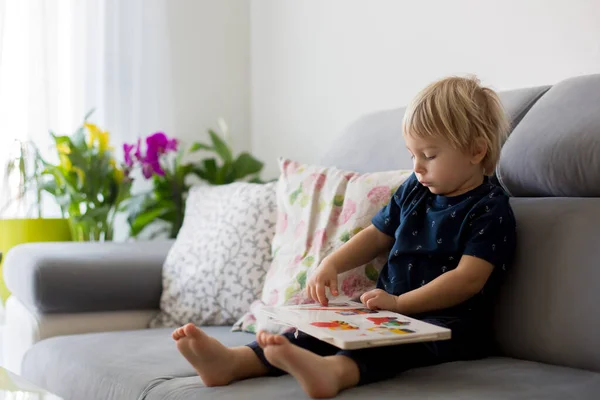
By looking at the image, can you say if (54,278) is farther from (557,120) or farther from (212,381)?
(557,120)

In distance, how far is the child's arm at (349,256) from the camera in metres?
1.44

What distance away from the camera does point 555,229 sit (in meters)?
1.35

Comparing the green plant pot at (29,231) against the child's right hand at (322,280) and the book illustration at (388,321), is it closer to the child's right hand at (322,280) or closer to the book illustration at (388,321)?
the child's right hand at (322,280)

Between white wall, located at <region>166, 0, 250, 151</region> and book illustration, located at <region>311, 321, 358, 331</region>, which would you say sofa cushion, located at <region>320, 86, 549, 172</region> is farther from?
white wall, located at <region>166, 0, 250, 151</region>

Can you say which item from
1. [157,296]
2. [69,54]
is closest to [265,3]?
[69,54]

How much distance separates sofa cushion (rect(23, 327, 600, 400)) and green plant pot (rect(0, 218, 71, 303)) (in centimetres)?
73

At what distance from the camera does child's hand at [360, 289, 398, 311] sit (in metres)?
1.26

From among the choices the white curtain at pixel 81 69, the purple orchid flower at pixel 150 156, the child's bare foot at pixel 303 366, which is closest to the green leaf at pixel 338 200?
the child's bare foot at pixel 303 366

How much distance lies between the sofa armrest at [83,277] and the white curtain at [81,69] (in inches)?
25.6

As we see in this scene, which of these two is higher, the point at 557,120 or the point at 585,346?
the point at 557,120

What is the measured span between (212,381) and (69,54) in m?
1.76

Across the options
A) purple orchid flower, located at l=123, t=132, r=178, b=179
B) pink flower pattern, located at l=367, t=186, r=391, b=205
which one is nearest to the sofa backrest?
pink flower pattern, located at l=367, t=186, r=391, b=205

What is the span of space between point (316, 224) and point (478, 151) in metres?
0.41

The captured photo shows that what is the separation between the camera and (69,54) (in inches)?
104
